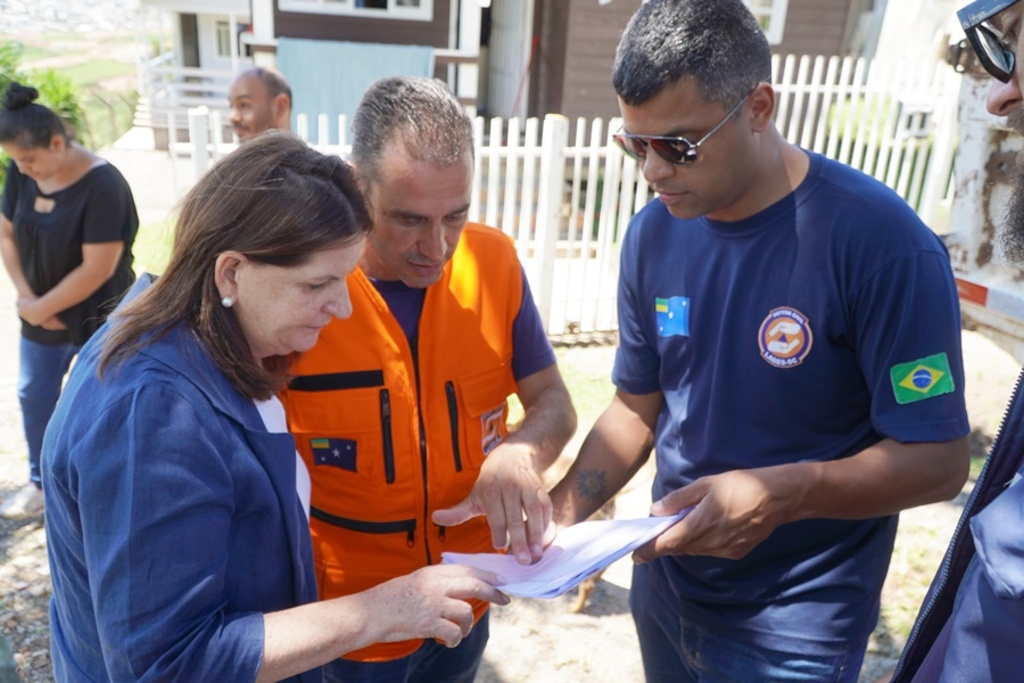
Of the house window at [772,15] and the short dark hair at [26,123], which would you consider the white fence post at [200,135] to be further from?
the house window at [772,15]

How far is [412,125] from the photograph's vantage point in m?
2.00

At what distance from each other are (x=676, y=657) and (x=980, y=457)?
4.16m

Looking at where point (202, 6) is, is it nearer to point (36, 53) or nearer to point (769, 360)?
point (769, 360)

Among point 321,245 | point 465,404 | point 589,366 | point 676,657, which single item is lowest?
point 589,366

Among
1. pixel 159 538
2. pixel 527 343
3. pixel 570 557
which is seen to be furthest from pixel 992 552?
pixel 527 343

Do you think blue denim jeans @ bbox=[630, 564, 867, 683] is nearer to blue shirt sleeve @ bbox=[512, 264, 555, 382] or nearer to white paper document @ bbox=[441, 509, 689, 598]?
white paper document @ bbox=[441, 509, 689, 598]

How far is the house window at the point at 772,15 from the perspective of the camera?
13109 millimetres

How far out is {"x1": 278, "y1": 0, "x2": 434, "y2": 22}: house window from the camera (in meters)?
12.1

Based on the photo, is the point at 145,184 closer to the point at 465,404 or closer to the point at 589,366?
the point at 589,366

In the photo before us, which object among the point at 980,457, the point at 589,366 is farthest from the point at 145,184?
the point at 980,457

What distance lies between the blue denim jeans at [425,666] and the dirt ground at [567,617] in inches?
55.4

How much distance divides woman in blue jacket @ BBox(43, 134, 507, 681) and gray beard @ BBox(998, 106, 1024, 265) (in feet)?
3.89

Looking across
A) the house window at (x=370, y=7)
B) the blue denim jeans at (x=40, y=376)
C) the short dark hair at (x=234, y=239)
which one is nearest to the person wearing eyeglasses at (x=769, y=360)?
the short dark hair at (x=234, y=239)

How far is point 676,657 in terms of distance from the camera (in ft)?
7.56
